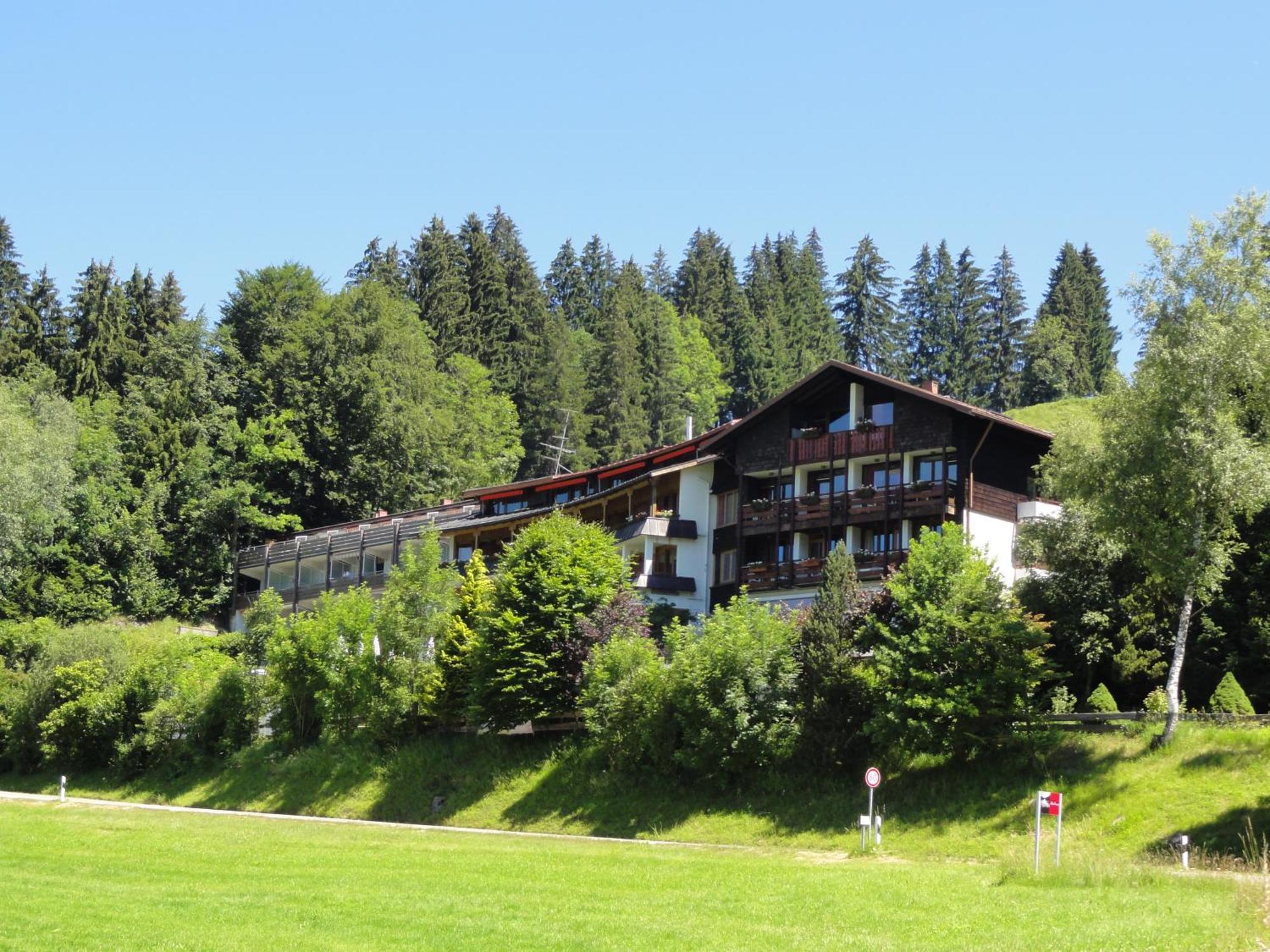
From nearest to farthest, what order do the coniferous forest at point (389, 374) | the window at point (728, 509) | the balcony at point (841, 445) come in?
the balcony at point (841, 445), the window at point (728, 509), the coniferous forest at point (389, 374)

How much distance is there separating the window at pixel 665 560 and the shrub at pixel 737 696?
56.9 feet

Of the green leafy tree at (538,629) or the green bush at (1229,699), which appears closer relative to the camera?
the green bush at (1229,699)

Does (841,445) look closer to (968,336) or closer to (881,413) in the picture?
(881,413)

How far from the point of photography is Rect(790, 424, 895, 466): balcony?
60.0 meters

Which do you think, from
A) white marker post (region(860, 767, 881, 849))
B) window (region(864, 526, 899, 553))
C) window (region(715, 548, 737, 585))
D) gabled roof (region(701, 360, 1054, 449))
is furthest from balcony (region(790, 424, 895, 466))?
white marker post (region(860, 767, 881, 849))

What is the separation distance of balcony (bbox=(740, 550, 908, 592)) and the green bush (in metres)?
15.3

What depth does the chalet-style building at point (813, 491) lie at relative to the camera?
57.9m

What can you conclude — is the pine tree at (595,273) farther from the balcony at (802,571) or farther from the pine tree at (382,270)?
the balcony at (802,571)

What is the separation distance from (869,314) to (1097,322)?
21.0 m

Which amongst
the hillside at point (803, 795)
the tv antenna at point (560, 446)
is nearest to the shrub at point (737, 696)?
the hillside at point (803, 795)

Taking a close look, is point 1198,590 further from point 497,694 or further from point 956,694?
point 497,694

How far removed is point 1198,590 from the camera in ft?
135

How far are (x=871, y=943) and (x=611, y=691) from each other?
27.3m

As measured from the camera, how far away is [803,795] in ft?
146
